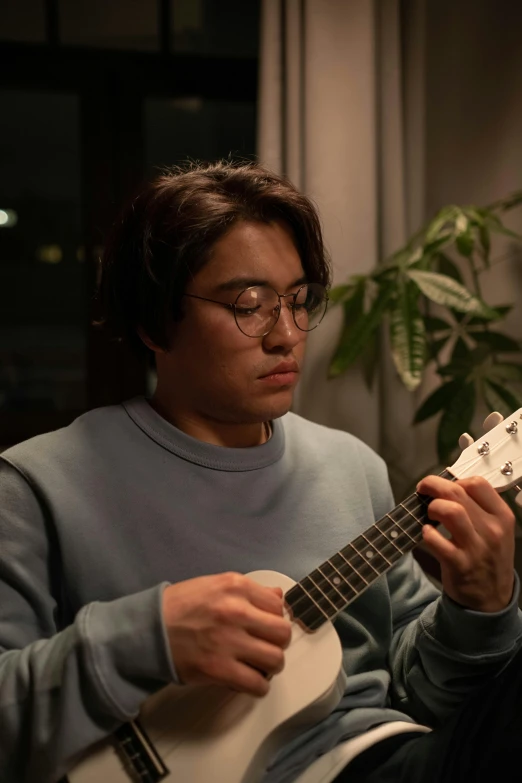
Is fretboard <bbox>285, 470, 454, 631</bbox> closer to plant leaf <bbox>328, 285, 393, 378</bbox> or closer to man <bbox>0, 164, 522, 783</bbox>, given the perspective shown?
man <bbox>0, 164, 522, 783</bbox>

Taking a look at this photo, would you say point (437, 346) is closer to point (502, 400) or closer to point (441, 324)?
point (441, 324)

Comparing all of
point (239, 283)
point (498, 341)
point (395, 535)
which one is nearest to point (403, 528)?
point (395, 535)

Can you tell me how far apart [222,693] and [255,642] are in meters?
0.10

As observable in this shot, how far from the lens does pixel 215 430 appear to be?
112cm

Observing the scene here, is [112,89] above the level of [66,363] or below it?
above

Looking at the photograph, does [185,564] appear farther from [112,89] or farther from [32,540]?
[112,89]

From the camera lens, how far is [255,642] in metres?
0.83

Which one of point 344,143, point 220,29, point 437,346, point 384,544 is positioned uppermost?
point 220,29

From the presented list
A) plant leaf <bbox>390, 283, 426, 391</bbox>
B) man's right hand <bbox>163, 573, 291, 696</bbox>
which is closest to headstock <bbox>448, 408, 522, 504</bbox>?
man's right hand <bbox>163, 573, 291, 696</bbox>

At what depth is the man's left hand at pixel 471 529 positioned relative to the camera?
0.90 meters

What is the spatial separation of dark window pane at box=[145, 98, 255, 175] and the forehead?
1.65 meters

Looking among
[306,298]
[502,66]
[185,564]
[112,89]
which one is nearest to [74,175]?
[112,89]

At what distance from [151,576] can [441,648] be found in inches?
15.3

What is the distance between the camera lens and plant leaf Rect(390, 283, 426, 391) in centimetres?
180
